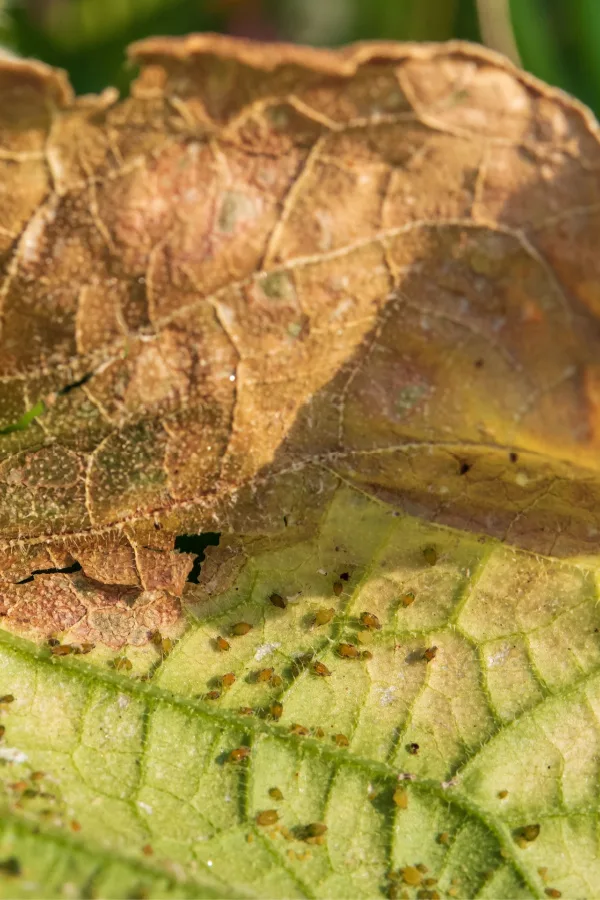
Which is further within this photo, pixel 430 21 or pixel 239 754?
pixel 430 21

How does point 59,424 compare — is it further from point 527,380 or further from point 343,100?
point 527,380

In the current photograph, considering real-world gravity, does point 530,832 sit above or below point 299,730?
below

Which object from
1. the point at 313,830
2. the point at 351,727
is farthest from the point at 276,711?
the point at 313,830

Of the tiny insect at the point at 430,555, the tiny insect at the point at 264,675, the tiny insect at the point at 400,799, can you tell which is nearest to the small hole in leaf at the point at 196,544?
the tiny insect at the point at 264,675

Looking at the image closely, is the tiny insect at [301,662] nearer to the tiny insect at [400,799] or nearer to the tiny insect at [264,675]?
the tiny insect at [264,675]

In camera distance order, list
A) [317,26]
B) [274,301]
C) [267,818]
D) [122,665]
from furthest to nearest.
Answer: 1. [317,26]
2. [122,665]
3. [267,818]
4. [274,301]

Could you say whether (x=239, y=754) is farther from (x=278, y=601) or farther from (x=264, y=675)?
(x=278, y=601)

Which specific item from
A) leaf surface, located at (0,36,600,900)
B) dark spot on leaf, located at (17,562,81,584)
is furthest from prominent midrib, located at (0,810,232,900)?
dark spot on leaf, located at (17,562,81,584)

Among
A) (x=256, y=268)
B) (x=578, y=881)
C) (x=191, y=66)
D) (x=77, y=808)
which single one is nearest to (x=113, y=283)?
(x=256, y=268)
